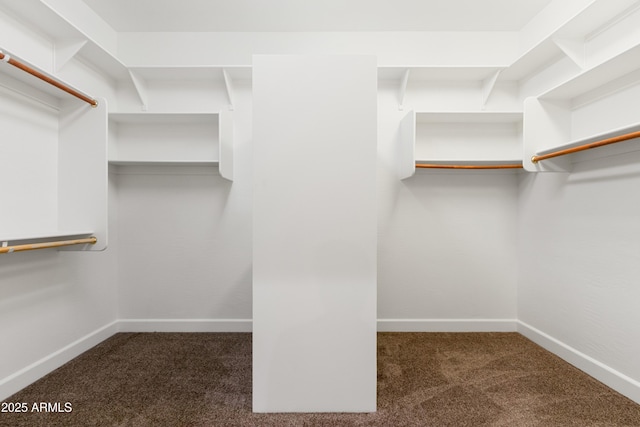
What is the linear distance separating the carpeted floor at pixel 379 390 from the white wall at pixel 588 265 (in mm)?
174

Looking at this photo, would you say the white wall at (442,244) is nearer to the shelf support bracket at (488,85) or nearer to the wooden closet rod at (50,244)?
the shelf support bracket at (488,85)

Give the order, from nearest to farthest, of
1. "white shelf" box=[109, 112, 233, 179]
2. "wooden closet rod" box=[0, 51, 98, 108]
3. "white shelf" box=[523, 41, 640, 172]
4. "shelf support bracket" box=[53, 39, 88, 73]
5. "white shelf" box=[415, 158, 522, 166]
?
"wooden closet rod" box=[0, 51, 98, 108] < "white shelf" box=[523, 41, 640, 172] < "shelf support bracket" box=[53, 39, 88, 73] < "white shelf" box=[415, 158, 522, 166] < "white shelf" box=[109, 112, 233, 179]

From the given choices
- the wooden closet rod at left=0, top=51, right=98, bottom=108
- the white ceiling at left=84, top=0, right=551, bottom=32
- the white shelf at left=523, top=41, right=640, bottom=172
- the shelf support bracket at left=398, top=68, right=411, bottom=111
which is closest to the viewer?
Answer: the wooden closet rod at left=0, top=51, right=98, bottom=108

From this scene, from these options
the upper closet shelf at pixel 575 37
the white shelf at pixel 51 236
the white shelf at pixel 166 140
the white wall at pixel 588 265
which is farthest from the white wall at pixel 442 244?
the white shelf at pixel 51 236

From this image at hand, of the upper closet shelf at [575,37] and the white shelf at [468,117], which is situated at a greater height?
the upper closet shelf at [575,37]

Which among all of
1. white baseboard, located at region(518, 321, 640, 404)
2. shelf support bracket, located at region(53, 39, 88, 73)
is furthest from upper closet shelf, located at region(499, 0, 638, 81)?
shelf support bracket, located at region(53, 39, 88, 73)

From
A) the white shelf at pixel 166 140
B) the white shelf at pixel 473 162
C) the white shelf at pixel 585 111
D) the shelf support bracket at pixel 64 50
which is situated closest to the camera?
the white shelf at pixel 585 111

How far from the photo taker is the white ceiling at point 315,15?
2139mm

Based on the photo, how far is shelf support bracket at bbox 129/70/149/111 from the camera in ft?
7.89

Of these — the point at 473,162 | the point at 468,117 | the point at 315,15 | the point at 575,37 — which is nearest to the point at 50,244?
the point at 315,15

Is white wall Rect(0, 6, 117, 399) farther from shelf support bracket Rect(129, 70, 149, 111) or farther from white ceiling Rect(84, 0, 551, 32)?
white ceiling Rect(84, 0, 551, 32)

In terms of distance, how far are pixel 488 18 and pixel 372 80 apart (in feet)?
5.33

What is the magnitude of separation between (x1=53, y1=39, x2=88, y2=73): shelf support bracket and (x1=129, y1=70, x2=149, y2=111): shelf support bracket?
0.45m

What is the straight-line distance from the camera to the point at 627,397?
1.62 meters
